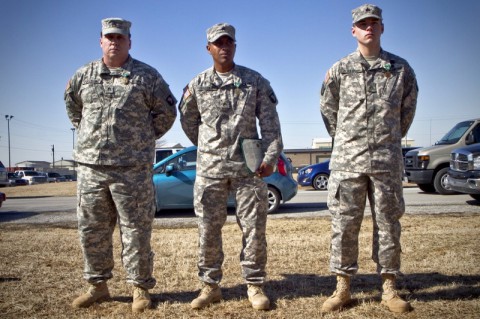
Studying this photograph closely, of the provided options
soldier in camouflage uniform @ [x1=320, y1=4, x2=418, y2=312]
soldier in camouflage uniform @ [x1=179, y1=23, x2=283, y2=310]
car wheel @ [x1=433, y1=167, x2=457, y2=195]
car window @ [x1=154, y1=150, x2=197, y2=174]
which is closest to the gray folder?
soldier in camouflage uniform @ [x1=179, y1=23, x2=283, y2=310]

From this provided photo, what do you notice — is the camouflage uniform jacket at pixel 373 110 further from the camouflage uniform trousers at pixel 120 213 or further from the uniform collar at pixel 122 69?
the uniform collar at pixel 122 69

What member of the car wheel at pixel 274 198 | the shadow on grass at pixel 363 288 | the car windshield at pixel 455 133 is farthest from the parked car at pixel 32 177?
the shadow on grass at pixel 363 288

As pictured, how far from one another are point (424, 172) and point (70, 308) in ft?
35.0

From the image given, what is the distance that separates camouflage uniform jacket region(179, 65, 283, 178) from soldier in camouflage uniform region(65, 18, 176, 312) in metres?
0.40

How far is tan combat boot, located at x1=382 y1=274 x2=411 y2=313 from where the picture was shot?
3.22 meters

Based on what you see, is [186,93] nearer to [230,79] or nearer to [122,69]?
[230,79]

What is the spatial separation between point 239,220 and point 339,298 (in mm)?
1027

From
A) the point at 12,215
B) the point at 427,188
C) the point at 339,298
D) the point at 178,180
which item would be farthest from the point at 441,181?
the point at 12,215

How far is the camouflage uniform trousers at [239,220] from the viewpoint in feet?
A: 11.4

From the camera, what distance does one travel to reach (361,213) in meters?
3.42

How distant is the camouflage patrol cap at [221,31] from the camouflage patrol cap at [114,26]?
735mm

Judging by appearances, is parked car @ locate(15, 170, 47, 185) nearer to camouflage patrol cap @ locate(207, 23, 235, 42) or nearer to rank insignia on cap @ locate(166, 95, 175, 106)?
rank insignia on cap @ locate(166, 95, 175, 106)

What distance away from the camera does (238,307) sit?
346 centimetres

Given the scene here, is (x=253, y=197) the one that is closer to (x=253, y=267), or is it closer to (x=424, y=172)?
(x=253, y=267)
